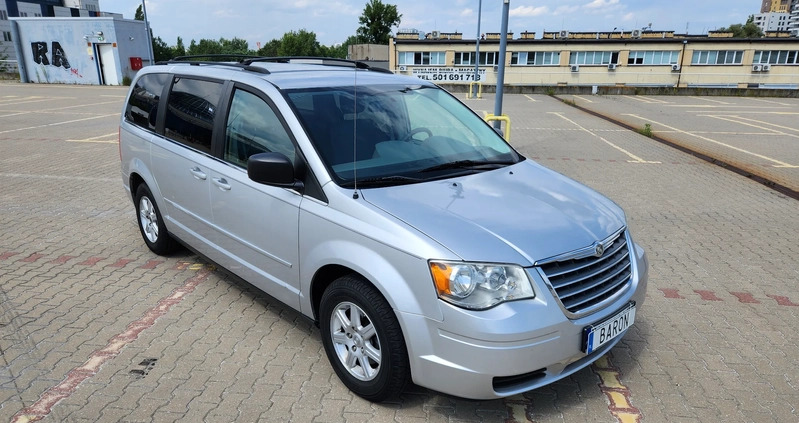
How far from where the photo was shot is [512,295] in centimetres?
255

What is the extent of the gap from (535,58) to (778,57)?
20.6 metres

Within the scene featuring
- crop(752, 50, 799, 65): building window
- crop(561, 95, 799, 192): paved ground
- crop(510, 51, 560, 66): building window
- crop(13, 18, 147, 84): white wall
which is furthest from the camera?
crop(510, 51, 560, 66): building window

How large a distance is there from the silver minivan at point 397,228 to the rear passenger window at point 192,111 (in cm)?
2

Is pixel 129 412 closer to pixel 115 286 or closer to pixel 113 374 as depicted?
pixel 113 374

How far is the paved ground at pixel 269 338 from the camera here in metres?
2.99

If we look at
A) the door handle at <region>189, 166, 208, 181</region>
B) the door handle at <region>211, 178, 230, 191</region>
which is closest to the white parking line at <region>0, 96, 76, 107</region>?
the door handle at <region>189, 166, 208, 181</region>

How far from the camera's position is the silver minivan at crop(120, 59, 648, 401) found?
2.55m

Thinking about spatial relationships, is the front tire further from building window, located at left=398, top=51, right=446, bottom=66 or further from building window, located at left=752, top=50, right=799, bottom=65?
building window, located at left=752, top=50, right=799, bottom=65

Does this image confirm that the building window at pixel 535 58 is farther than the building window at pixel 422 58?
No

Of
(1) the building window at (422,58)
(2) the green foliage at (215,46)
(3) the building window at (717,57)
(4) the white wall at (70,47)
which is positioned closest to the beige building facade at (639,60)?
(3) the building window at (717,57)

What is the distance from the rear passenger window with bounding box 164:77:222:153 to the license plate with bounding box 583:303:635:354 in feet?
9.25

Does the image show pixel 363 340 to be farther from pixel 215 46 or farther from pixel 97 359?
pixel 215 46

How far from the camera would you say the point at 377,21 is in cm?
8444

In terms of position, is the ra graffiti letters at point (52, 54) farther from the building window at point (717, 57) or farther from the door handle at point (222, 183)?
the building window at point (717, 57)
